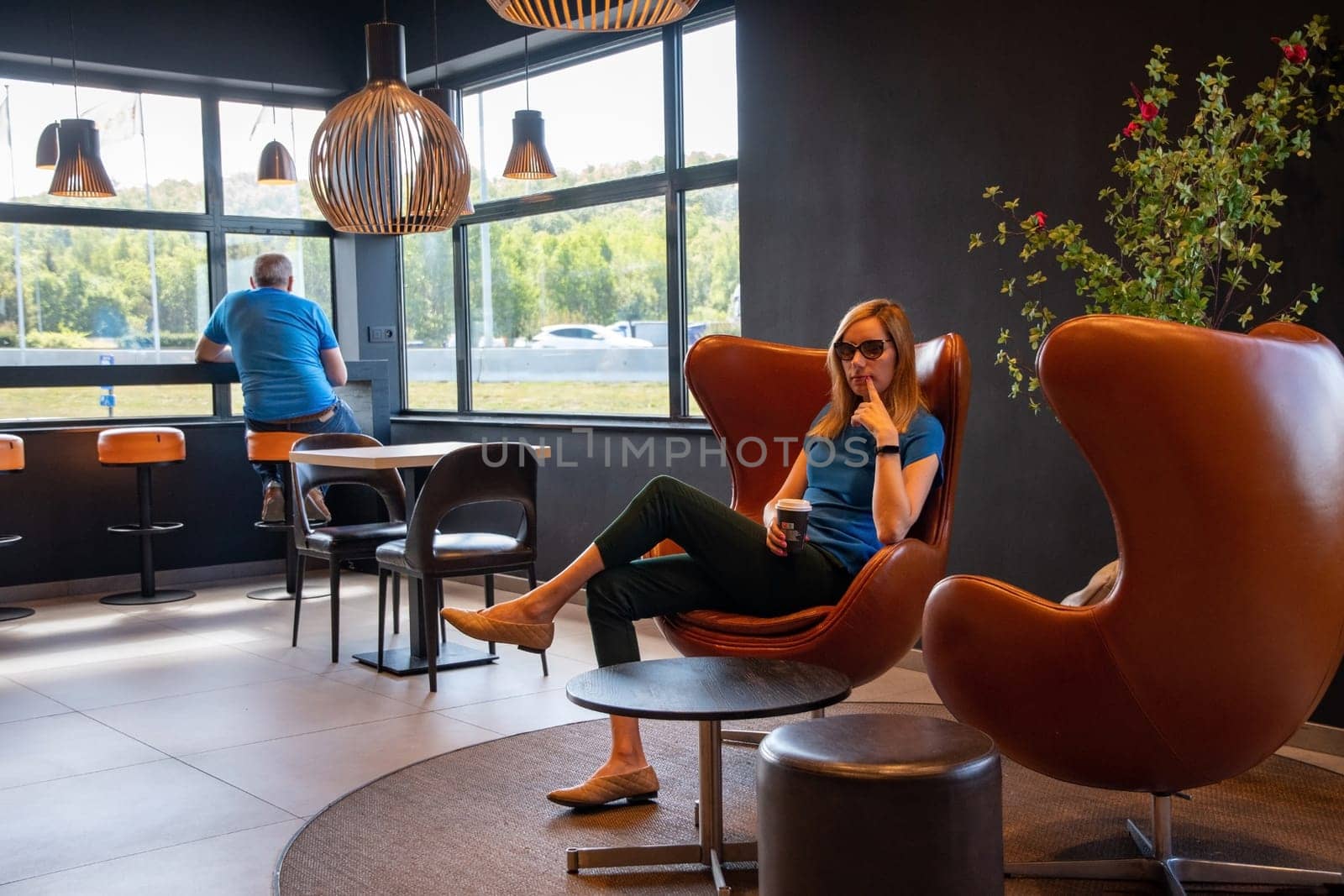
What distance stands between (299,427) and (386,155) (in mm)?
2225

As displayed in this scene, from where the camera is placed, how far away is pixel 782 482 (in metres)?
4.03

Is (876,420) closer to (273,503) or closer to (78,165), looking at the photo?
(273,503)

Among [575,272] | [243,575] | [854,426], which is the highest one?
[575,272]

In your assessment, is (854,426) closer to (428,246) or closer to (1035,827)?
(1035,827)

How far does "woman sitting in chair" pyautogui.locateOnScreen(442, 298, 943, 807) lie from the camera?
324 cm

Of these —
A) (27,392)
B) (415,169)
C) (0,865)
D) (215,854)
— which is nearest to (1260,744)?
(215,854)

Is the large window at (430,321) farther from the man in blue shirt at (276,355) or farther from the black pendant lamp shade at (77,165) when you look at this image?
the black pendant lamp shade at (77,165)

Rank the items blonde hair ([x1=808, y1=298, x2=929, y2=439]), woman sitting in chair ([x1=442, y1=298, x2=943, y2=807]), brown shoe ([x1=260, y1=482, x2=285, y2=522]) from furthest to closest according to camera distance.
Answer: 1. brown shoe ([x1=260, y1=482, x2=285, y2=522])
2. blonde hair ([x1=808, y1=298, x2=929, y2=439])
3. woman sitting in chair ([x1=442, y1=298, x2=943, y2=807])

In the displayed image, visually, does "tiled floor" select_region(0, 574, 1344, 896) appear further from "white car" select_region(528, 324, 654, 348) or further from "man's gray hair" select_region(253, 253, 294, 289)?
"man's gray hair" select_region(253, 253, 294, 289)

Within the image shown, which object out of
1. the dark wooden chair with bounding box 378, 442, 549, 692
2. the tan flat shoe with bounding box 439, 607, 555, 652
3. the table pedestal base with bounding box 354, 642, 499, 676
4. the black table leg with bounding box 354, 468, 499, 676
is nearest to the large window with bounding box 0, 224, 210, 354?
the black table leg with bounding box 354, 468, 499, 676

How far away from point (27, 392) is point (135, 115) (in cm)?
168

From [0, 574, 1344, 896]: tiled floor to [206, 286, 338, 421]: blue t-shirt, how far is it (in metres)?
1.07

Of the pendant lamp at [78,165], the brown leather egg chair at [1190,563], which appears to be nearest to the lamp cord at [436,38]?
the pendant lamp at [78,165]

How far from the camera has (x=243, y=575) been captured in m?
7.69
